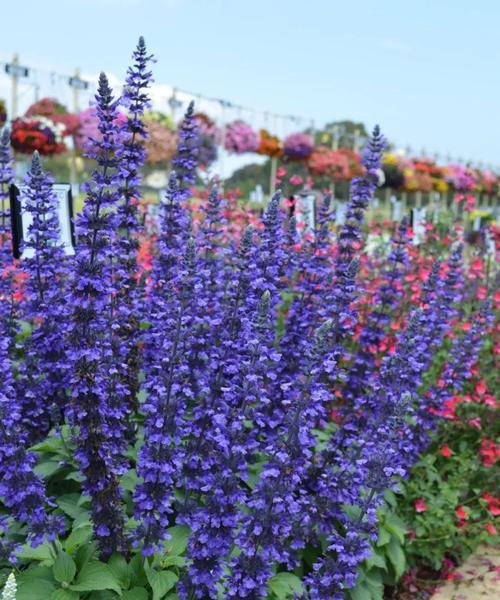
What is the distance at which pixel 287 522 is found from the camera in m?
3.83

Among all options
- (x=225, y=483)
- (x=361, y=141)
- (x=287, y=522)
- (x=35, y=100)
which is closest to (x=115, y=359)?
(x=225, y=483)

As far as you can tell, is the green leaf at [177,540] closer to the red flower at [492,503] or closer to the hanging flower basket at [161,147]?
the red flower at [492,503]

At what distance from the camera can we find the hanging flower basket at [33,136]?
13.9 meters

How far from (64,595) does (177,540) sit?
821 millimetres

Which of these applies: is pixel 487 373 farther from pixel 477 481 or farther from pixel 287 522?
pixel 287 522

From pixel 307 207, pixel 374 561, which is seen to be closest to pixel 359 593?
pixel 374 561

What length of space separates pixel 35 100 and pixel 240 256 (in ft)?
48.3

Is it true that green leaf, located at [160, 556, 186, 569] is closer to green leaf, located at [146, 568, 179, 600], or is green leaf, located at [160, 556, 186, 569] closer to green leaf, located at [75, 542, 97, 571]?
green leaf, located at [146, 568, 179, 600]

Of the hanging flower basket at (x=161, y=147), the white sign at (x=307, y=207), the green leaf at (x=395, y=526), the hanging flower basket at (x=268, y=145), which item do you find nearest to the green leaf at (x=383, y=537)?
the green leaf at (x=395, y=526)

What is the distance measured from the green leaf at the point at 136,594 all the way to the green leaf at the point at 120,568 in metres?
0.09

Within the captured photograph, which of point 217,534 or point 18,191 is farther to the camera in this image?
point 18,191

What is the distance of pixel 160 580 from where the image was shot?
3973 millimetres

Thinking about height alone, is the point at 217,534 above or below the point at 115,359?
below

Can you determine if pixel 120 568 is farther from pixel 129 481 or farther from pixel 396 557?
pixel 396 557
